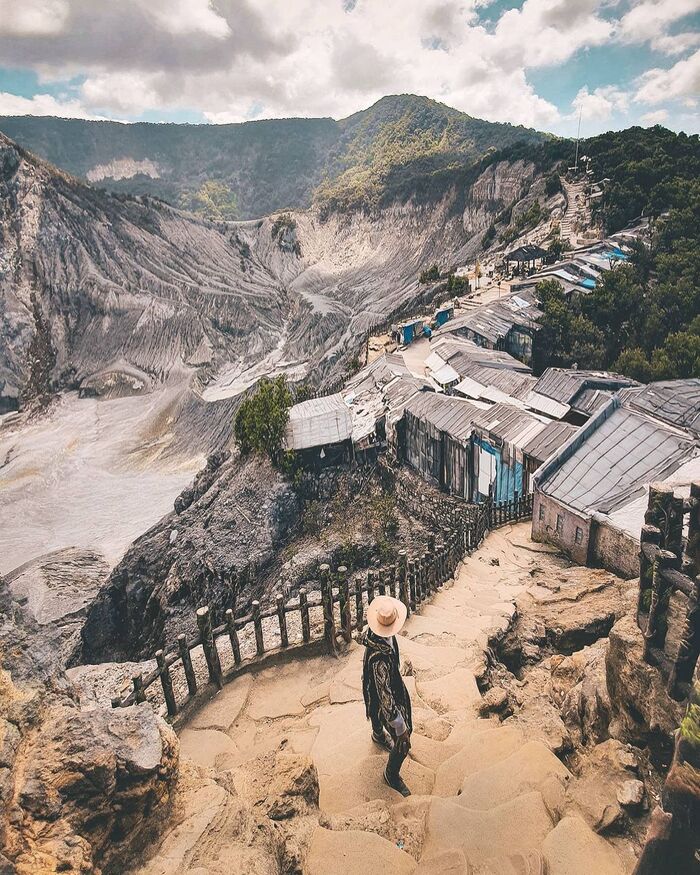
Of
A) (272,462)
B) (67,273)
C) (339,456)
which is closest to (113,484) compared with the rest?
(272,462)

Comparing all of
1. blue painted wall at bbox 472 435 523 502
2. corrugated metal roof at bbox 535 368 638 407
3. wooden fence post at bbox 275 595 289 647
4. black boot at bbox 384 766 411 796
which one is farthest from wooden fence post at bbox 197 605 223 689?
corrugated metal roof at bbox 535 368 638 407

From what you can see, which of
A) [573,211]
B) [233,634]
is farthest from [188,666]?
[573,211]

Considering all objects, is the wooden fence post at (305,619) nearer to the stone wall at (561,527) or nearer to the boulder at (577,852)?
the boulder at (577,852)

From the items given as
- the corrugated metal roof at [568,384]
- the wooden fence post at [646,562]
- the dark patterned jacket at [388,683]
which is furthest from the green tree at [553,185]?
the dark patterned jacket at [388,683]

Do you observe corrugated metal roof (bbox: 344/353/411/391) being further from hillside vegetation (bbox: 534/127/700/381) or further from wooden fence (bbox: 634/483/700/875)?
wooden fence (bbox: 634/483/700/875)

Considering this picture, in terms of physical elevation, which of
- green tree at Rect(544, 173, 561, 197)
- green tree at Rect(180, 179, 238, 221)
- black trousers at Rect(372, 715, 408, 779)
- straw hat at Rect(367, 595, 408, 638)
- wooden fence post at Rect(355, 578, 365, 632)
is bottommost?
wooden fence post at Rect(355, 578, 365, 632)

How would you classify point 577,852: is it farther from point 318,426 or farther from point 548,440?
point 318,426
